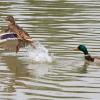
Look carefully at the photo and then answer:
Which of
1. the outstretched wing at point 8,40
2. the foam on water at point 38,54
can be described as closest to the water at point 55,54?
the foam on water at point 38,54

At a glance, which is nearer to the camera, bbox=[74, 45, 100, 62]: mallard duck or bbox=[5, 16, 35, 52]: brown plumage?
bbox=[74, 45, 100, 62]: mallard duck

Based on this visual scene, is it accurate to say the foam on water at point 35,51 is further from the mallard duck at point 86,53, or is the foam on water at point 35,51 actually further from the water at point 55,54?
the mallard duck at point 86,53

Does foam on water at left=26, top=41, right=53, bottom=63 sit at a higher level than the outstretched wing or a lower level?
lower

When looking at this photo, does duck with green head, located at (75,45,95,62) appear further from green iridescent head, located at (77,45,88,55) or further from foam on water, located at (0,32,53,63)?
foam on water, located at (0,32,53,63)

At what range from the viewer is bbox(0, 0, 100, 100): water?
1247 centimetres

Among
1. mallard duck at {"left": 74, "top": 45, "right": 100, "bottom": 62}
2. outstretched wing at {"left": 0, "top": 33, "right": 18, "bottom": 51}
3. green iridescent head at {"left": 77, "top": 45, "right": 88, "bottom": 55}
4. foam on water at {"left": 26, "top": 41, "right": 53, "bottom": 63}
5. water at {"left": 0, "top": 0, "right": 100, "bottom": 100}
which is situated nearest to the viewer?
water at {"left": 0, "top": 0, "right": 100, "bottom": 100}

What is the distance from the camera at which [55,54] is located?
15.8m

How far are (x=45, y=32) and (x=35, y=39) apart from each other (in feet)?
3.67

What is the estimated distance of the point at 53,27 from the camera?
1878cm

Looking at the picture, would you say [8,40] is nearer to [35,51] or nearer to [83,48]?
[35,51]

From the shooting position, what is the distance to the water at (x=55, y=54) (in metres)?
12.5

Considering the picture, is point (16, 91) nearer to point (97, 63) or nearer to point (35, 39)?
point (97, 63)

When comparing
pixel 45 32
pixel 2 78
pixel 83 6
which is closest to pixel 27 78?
pixel 2 78

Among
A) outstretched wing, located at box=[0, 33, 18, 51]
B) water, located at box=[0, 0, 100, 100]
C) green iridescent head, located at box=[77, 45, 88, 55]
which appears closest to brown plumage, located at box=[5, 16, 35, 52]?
outstretched wing, located at box=[0, 33, 18, 51]
